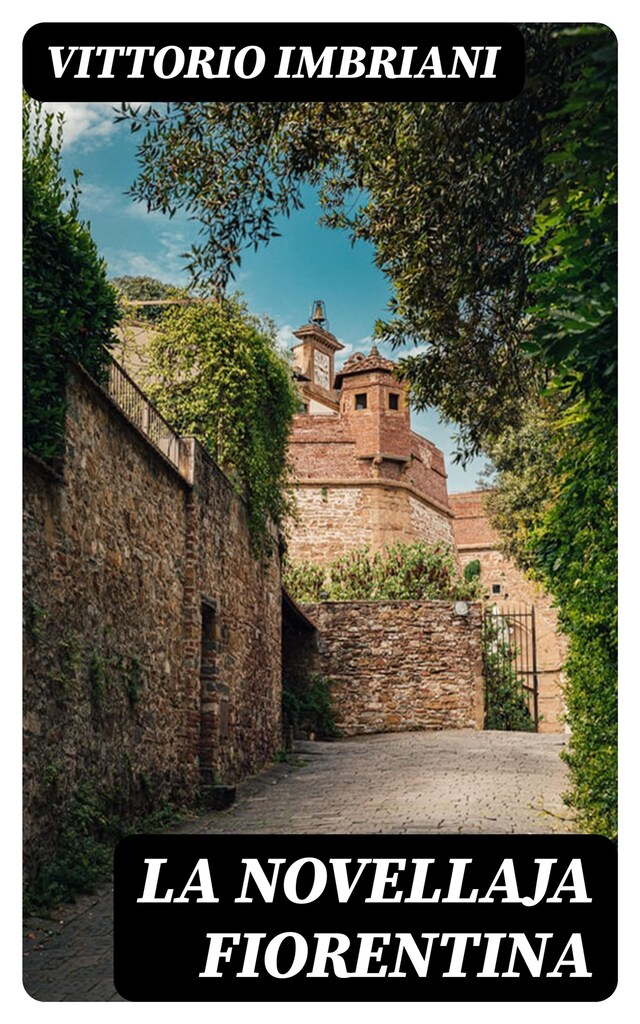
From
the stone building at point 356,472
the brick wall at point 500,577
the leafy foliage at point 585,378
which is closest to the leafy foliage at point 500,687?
the stone building at point 356,472

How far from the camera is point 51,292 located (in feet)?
19.4

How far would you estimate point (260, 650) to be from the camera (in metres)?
13.2

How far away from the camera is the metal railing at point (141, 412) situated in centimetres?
745

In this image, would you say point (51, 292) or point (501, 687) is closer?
point (51, 292)

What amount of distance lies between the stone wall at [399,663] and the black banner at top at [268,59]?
619 inches

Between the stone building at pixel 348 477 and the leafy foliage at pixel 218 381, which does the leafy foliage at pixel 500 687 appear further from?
the leafy foliage at pixel 218 381

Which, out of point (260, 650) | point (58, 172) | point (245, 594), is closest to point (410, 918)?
point (58, 172)

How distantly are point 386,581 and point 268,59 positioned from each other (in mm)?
17682

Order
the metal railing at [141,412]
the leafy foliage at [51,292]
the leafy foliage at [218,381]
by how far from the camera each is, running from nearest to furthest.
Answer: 1. the leafy foliage at [51,292]
2. the metal railing at [141,412]
3. the leafy foliage at [218,381]

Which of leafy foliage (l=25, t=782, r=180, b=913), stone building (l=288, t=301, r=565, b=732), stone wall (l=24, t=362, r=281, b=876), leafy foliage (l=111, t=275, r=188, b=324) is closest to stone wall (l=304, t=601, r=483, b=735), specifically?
stone building (l=288, t=301, r=565, b=732)

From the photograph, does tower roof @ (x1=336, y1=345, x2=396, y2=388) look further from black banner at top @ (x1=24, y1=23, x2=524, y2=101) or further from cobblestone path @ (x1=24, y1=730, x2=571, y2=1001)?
black banner at top @ (x1=24, y1=23, x2=524, y2=101)

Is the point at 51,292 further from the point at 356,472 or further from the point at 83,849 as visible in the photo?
the point at 356,472

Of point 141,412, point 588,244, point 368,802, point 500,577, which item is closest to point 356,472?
point 500,577

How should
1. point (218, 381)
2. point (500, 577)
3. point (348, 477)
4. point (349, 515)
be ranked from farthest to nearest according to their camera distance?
1. point (500, 577)
2. point (349, 515)
3. point (348, 477)
4. point (218, 381)
